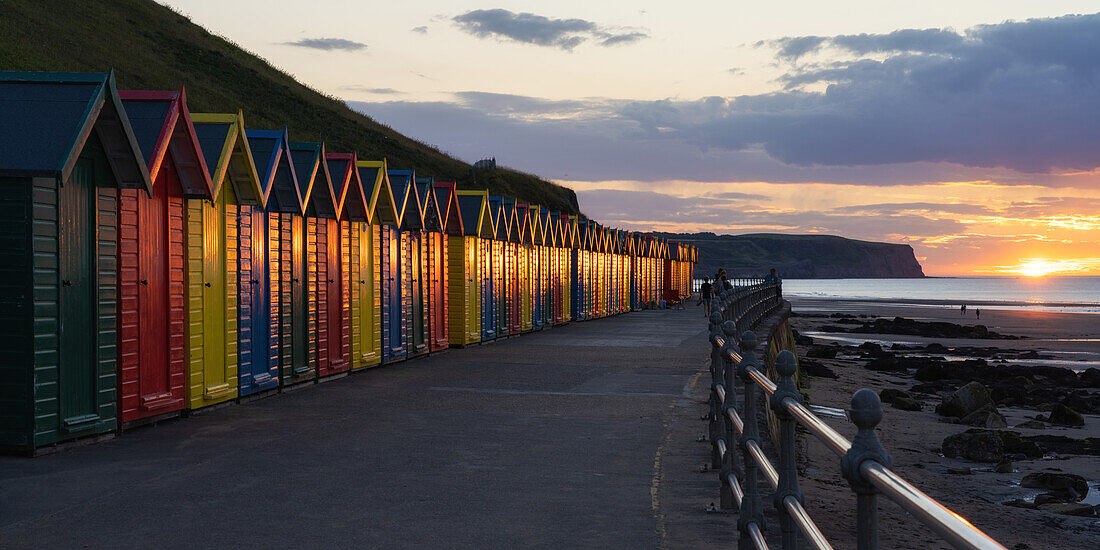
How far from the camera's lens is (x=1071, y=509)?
34.8 feet

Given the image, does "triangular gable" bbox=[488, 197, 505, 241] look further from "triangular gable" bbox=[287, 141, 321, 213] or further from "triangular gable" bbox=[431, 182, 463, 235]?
"triangular gable" bbox=[287, 141, 321, 213]

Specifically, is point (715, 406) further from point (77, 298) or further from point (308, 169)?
point (308, 169)

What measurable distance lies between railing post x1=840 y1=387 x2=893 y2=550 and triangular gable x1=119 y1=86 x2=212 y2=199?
9001mm

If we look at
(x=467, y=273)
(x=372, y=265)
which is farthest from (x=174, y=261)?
(x=467, y=273)

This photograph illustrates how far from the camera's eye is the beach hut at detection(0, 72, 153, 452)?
28.2ft

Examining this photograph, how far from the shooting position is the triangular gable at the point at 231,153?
11.6 meters

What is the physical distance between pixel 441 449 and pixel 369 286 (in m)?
8.06

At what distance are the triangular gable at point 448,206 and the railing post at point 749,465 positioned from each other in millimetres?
14563

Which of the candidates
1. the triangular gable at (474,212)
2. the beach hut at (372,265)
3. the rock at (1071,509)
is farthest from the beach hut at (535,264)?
the rock at (1071,509)

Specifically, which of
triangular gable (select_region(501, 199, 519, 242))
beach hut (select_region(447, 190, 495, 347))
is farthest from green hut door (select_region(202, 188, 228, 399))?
triangular gable (select_region(501, 199, 519, 242))

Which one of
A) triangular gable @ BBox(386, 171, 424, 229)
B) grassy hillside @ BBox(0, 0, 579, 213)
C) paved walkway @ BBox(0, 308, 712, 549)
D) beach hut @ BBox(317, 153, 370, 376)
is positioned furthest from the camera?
grassy hillside @ BBox(0, 0, 579, 213)

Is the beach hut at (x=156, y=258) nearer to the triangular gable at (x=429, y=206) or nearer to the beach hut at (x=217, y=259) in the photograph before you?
the beach hut at (x=217, y=259)

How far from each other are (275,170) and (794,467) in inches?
406

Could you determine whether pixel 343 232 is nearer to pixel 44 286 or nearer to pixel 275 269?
pixel 275 269
